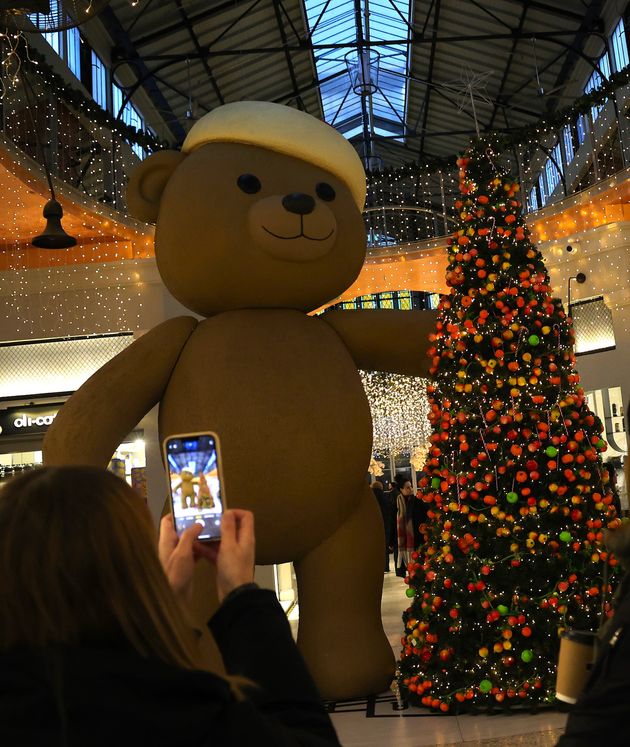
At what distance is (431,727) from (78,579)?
11.9 feet

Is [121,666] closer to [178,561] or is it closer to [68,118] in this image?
[178,561]

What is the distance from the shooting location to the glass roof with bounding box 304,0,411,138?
616 inches

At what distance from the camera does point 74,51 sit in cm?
1273

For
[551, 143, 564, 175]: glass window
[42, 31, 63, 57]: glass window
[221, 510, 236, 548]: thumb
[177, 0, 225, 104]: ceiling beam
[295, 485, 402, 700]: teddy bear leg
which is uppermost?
[177, 0, 225, 104]: ceiling beam

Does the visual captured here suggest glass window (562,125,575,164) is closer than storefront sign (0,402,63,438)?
No

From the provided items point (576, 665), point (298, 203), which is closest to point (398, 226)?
point (298, 203)

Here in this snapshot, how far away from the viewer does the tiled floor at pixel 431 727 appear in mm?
3816

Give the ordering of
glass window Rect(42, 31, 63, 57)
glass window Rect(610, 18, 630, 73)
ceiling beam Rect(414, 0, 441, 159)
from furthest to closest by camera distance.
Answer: ceiling beam Rect(414, 0, 441, 159) < glass window Rect(610, 18, 630, 73) < glass window Rect(42, 31, 63, 57)

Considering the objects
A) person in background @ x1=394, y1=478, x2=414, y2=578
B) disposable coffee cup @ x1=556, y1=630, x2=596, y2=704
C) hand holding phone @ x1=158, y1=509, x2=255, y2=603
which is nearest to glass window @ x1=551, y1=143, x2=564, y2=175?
person in background @ x1=394, y1=478, x2=414, y2=578

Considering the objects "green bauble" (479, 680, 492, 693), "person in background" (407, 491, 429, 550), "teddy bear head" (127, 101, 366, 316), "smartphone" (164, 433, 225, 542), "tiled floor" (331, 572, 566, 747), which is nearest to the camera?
"smartphone" (164, 433, 225, 542)

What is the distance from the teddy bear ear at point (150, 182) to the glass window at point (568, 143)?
22.2 feet

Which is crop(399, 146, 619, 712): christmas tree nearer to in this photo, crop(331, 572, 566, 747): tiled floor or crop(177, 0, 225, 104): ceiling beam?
crop(331, 572, 566, 747): tiled floor

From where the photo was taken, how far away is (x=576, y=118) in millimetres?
10352

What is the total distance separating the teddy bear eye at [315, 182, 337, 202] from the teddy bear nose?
256mm
